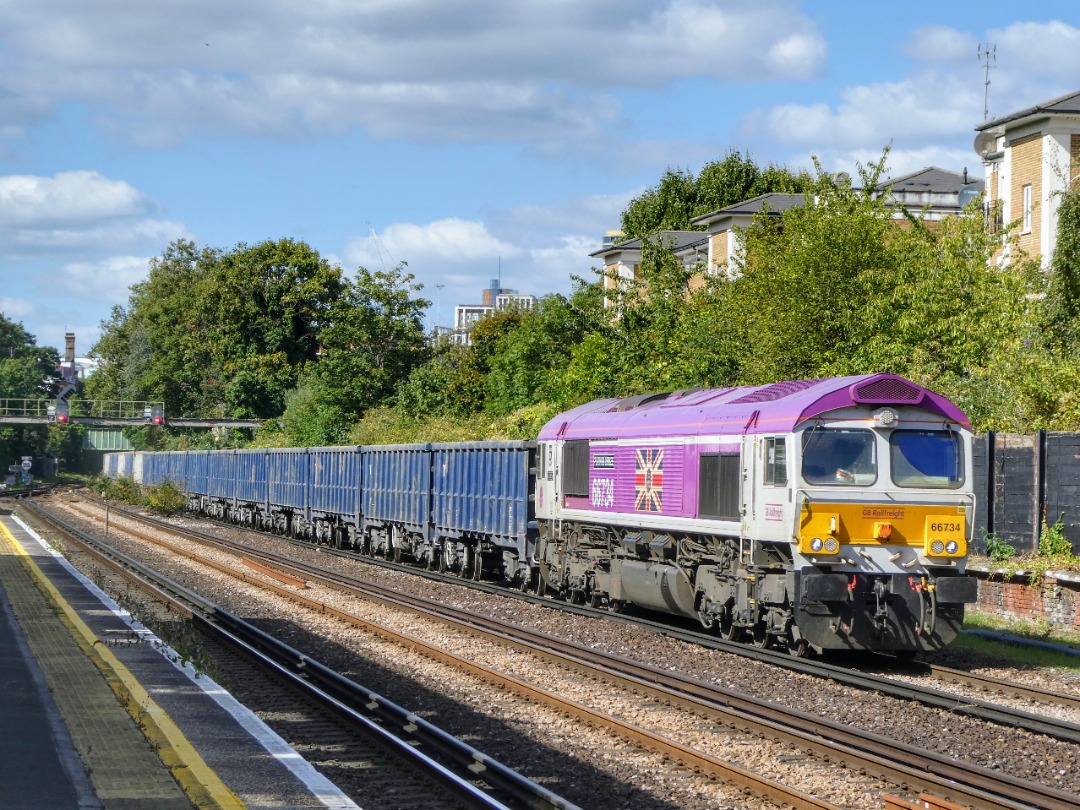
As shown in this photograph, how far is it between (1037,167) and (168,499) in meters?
40.6

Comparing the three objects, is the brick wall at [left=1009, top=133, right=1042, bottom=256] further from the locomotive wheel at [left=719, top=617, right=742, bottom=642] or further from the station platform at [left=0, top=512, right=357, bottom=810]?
the station platform at [left=0, top=512, right=357, bottom=810]

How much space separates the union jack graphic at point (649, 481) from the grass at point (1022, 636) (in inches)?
178

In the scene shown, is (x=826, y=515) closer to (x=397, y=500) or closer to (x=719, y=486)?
(x=719, y=486)

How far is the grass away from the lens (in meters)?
15.8

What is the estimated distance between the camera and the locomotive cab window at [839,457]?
15.1m

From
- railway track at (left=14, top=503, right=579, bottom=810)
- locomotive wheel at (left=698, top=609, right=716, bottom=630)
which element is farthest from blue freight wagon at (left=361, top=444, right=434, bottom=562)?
locomotive wheel at (left=698, top=609, right=716, bottom=630)

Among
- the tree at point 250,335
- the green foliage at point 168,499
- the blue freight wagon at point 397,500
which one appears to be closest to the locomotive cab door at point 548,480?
the blue freight wagon at point 397,500

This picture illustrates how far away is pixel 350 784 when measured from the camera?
376 inches

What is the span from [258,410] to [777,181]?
115 feet

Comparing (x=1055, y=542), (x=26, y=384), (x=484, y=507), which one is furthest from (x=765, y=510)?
(x=26, y=384)

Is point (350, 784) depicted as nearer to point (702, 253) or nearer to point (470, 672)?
point (470, 672)

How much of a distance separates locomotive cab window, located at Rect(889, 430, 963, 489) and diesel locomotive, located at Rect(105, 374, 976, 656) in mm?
17

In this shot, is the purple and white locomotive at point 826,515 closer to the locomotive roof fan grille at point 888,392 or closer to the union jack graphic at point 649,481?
the locomotive roof fan grille at point 888,392

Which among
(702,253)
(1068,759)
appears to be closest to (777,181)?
(702,253)
